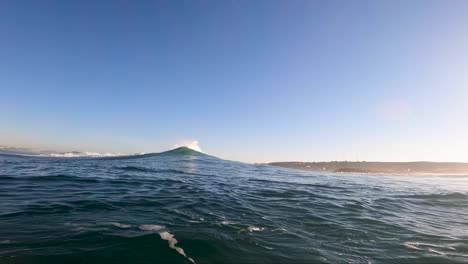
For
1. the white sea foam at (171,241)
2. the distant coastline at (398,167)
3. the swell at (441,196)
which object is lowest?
the white sea foam at (171,241)

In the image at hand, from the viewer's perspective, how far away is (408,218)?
8805 mm

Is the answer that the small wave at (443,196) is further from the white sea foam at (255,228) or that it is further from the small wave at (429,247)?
the white sea foam at (255,228)

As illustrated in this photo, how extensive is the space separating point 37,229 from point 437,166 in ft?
188

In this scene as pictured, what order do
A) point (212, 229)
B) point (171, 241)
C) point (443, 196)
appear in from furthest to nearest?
point (443, 196)
point (212, 229)
point (171, 241)

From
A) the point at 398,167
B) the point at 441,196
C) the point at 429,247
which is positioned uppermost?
the point at 398,167

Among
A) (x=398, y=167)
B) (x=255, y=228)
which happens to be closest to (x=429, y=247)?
(x=255, y=228)

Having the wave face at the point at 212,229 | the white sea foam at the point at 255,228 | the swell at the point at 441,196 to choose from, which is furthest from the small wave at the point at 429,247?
the swell at the point at 441,196

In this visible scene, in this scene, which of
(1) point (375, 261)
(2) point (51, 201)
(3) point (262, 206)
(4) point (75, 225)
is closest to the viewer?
(1) point (375, 261)

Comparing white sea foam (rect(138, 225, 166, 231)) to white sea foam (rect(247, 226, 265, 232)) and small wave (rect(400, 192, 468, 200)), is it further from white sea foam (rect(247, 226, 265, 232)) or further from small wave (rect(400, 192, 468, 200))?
small wave (rect(400, 192, 468, 200))

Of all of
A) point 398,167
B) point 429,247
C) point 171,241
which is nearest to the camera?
point 171,241

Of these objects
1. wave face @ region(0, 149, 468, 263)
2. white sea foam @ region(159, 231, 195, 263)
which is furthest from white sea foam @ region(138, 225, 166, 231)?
white sea foam @ region(159, 231, 195, 263)

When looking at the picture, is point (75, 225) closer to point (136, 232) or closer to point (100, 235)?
point (100, 235)

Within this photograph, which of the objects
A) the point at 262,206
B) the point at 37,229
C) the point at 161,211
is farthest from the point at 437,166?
the point at 37,229

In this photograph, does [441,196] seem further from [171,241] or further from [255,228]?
[171,241]
